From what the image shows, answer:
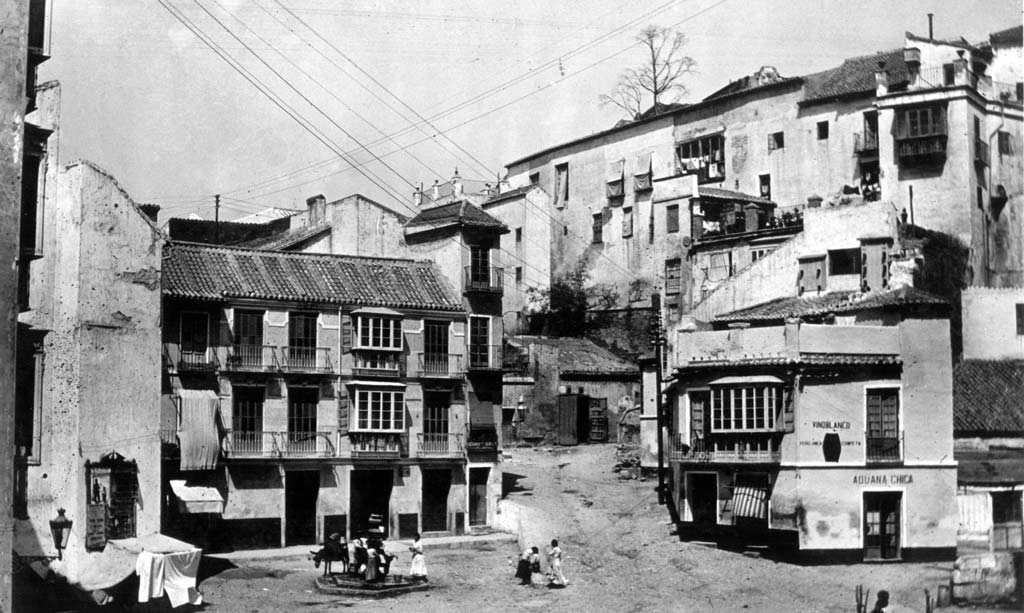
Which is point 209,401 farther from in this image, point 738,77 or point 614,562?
point 738,77

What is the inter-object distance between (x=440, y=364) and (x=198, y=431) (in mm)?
10178

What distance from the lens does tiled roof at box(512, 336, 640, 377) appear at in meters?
60.4

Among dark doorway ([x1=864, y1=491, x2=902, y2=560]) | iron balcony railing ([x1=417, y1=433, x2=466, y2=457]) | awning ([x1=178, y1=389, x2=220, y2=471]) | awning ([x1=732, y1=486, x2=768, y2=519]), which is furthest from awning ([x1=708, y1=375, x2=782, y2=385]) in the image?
awning ([x1=178, y1=389, x2=220, y2=471])

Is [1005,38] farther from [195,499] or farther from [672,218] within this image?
[195,499]

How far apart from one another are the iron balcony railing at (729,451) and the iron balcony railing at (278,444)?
1250 centimetres

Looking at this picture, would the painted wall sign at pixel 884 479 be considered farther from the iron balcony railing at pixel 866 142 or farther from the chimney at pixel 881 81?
the iron balcony railing at pixel 866 142

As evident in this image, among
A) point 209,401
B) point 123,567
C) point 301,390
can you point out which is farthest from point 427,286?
point 123,567

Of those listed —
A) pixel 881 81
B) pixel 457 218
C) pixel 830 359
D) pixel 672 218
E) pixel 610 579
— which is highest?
pixel 881 81

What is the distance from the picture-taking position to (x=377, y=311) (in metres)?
45.5

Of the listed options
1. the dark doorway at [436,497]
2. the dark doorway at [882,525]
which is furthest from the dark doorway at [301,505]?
the dark doorway at [882,525]

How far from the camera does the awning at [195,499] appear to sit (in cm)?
3984

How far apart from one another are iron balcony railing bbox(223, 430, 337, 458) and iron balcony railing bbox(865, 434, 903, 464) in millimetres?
18482

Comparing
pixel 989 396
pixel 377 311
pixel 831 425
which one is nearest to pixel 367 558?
pixel 377 311

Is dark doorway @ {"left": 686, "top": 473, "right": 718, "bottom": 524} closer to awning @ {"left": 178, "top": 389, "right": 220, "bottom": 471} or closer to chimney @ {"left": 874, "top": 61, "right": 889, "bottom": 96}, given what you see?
awning @ {"left": 178, "top": 389, "right": 220, "bottom": 471}
